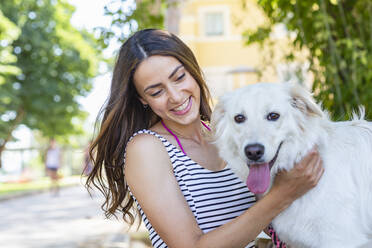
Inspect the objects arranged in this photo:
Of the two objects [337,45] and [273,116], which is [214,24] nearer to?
[337,45]

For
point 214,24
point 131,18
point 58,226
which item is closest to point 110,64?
point 131,18

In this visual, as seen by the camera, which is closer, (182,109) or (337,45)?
(182,109)

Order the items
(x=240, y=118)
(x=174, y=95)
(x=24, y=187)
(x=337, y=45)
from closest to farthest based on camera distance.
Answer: (x=240, y=118) → (x=174, y=95) → (x=337, y=45) → (x=24, y=187)

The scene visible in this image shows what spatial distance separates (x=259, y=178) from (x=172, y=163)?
51 cm

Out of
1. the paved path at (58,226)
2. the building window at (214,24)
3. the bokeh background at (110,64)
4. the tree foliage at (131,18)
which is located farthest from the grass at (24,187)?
the tree foliage at (131,18)

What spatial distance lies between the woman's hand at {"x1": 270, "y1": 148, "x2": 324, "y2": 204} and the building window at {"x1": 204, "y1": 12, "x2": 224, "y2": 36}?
1866cm

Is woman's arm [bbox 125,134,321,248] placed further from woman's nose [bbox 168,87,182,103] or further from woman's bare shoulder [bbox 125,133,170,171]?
woman's nose [bbox 168,87,182,103]

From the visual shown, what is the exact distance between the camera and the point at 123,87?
108 inches

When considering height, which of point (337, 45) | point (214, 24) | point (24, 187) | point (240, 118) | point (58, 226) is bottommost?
point (24, 187)

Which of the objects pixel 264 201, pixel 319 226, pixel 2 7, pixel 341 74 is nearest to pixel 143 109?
pixel 264 201

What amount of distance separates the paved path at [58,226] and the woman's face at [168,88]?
3.94 m

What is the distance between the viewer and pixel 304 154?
7.66ft

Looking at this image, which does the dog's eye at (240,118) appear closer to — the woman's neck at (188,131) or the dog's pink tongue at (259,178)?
the dog's pink tongue at (259,178)

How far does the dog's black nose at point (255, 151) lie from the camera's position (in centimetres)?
222
